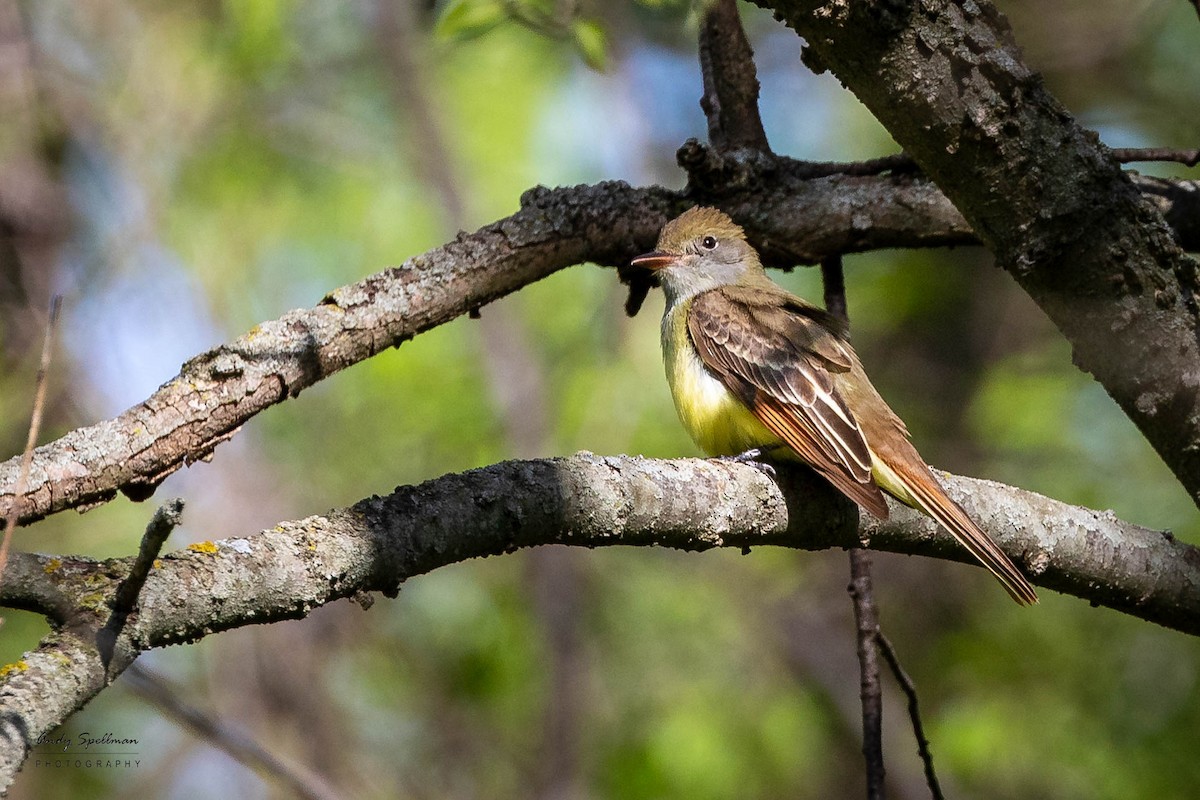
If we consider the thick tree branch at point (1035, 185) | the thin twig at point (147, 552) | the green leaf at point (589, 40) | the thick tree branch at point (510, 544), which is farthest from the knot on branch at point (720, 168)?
the thin twig at point (147, 552)

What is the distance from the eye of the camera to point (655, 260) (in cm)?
463

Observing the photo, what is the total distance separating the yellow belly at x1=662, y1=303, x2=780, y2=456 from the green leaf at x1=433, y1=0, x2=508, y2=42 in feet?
5.74

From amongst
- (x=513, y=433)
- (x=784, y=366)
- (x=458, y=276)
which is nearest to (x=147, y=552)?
(x=458, y=276)

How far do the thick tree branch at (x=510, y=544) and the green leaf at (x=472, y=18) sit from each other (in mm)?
1687

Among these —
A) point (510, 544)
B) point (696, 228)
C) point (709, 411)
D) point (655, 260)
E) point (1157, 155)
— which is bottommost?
point (510, 544)

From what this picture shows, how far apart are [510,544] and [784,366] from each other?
2329mm

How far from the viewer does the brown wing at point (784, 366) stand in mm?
4230

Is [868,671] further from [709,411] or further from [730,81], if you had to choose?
[730,81]

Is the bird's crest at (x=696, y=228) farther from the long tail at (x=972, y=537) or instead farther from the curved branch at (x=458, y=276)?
the long tail at (x=972, y=537)

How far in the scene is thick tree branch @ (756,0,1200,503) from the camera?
329 centimetres

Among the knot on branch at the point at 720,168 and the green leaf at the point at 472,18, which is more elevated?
the green leaf at the point at 472,18

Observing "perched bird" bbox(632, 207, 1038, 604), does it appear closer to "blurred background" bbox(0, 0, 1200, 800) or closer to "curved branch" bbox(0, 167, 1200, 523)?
"curved branch" bbox(0, 167, 1200, 523)

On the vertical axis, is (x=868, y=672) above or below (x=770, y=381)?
below

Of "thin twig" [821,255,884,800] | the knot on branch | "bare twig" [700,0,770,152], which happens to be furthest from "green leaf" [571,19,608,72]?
"thin twig" [821,255,884,800]
